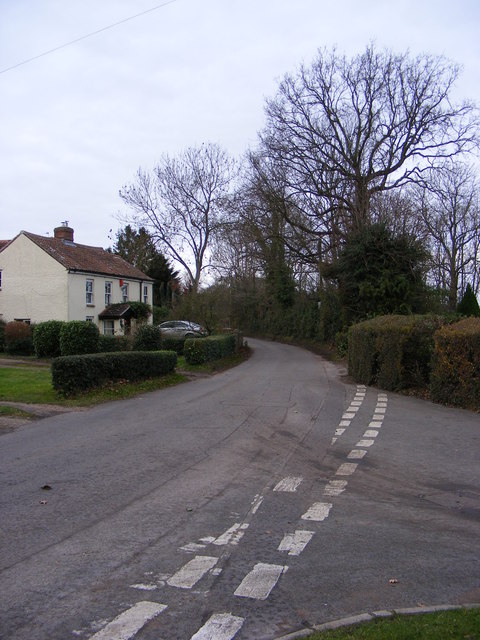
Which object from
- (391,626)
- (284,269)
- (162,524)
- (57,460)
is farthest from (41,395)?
(284,269)

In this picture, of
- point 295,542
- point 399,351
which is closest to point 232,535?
point 295,542

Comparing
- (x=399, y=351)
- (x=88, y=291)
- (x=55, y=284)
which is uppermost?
(x=55, y=284)

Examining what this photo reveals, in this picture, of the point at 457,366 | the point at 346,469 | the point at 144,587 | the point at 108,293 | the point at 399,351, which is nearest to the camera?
the point at 144,587

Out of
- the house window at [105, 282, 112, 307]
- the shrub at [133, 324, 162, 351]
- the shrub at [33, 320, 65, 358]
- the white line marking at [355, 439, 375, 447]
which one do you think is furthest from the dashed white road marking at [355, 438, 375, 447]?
the house window at [105, 282, 112, 307]

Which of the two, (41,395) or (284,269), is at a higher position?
(284,269)

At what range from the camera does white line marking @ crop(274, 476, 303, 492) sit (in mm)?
7467

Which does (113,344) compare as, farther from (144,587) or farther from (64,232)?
(144,587)

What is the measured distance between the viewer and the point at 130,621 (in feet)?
12.9

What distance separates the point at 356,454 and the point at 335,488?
2097 mm

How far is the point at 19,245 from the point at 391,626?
1540 inches

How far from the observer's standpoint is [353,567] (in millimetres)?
4887

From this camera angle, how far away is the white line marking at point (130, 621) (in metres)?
3.76

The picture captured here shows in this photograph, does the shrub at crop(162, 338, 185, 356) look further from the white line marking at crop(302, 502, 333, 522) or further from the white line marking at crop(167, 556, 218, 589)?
the white line marking at crop(167, 556, 218, 589)

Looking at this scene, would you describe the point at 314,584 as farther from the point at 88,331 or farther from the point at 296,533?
the point at 88,331
